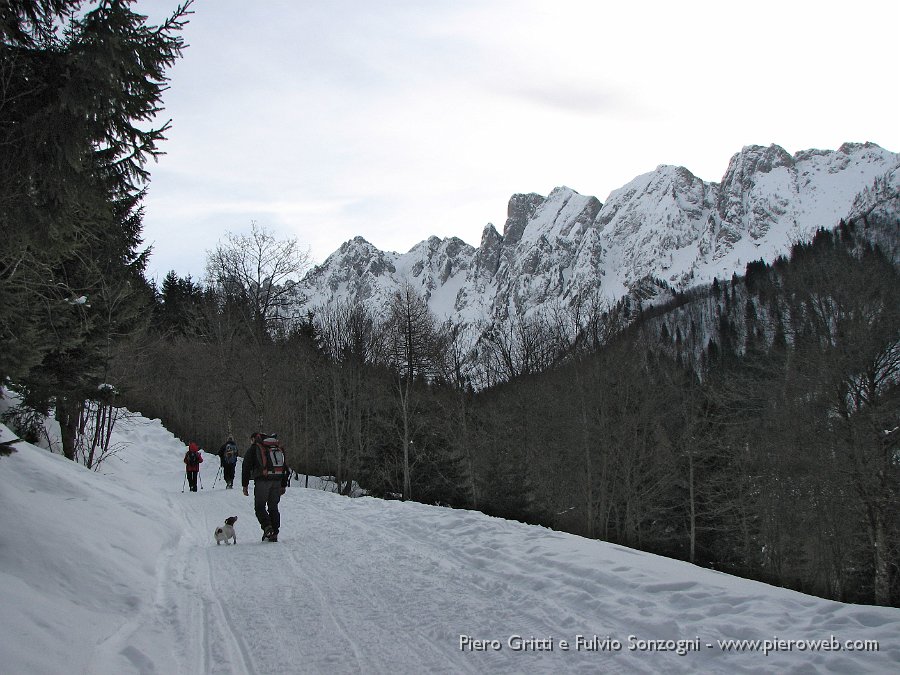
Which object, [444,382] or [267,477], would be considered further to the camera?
[444,382]

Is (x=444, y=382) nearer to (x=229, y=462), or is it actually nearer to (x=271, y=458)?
(x=229, y=462)

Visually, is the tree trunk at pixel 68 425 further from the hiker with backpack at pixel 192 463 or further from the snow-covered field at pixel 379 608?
the snow-covered field at pixel 379 608

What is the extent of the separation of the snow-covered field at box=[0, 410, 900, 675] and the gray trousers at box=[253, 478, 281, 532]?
764 millimetres

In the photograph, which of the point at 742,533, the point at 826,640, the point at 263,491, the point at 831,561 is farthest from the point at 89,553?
the point at 742,533

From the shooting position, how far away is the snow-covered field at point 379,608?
3.96 meters

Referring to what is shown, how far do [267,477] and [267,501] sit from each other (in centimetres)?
42

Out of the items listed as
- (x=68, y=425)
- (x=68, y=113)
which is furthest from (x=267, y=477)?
(x=68, y=425)

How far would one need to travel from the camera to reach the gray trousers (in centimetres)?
902

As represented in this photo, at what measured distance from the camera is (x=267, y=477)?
918 centimetres

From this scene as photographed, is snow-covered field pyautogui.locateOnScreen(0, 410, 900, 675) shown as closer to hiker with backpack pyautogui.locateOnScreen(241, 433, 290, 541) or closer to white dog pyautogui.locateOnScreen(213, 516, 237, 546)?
white dog pyautogui.locateOnScreen(213, 516, 237, 546)

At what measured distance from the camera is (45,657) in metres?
3.63

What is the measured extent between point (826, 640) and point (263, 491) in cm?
778

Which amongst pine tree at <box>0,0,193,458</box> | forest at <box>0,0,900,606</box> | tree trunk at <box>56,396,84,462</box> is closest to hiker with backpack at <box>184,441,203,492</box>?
forest at <box>0,0,900,606</box>

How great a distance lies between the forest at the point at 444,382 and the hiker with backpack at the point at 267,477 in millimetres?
3318
